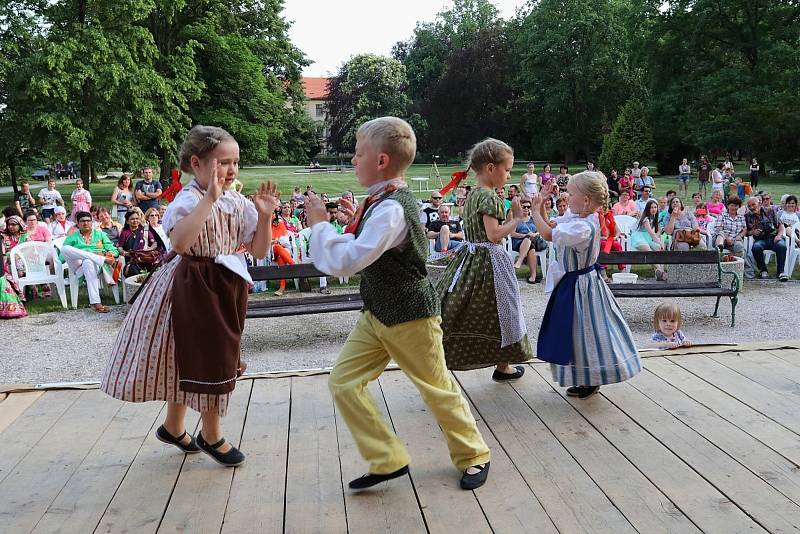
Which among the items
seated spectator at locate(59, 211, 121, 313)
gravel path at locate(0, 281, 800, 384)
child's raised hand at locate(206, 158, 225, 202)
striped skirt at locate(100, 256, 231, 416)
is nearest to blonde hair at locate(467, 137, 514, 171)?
child's raised hand at locate(206, 158, 225, 202)

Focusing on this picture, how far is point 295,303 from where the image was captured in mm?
6703

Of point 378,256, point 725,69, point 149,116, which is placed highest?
point 725,69

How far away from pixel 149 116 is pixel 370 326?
65.9 ft

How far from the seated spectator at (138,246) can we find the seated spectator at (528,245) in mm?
4416

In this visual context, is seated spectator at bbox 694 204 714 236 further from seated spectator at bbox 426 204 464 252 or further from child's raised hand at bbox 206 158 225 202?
child's raised hand at bbox 206 158 225 202

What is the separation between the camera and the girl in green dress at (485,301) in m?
4.00

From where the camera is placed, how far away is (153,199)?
40.4ft

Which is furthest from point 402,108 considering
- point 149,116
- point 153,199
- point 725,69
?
point 153,199

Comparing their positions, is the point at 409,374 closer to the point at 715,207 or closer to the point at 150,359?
→ the point at 150,359

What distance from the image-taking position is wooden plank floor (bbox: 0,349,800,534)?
2.54 m

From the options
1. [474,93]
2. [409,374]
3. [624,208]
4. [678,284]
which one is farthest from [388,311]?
[474,93]

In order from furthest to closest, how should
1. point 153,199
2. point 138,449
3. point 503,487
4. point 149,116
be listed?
1. point 149,116
2. point 153,199
3. point 138,449
4. point 503,487

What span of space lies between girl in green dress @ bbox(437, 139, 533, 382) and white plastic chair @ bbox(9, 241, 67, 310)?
20.0ft

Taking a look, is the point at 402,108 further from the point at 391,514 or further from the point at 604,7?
the point at 391,514
